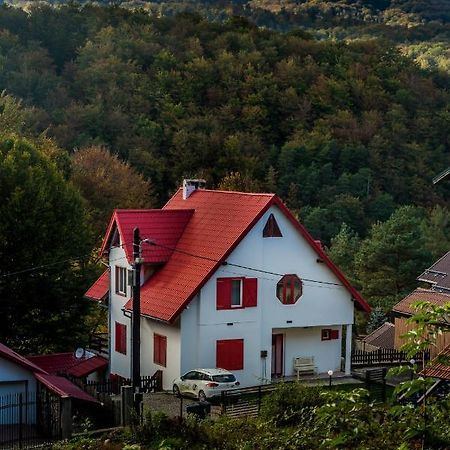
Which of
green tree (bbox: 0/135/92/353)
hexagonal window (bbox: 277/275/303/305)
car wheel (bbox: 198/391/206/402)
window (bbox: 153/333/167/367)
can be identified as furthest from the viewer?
green tree (bbox: 0/135/92/353)

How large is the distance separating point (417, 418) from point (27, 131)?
6300 centimetres

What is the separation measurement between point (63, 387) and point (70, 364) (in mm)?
6678

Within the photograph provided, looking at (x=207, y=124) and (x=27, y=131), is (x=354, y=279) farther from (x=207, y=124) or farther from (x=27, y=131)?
(x=207, y=124)

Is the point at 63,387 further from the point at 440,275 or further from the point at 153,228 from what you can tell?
the point at 440,275

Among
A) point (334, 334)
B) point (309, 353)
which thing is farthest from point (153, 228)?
point (334, 334)

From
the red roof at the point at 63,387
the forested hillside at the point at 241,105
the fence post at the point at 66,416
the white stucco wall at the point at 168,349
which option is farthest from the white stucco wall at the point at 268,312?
the forested hillside at the point at 241,105

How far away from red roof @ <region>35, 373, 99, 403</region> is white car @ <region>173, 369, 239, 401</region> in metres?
2.77

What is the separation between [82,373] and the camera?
103 feet

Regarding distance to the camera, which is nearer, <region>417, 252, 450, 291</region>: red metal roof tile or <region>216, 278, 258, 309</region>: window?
<region>216, 278, 258, 309</region>: window

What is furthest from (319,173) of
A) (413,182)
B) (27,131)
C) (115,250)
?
(115,250)

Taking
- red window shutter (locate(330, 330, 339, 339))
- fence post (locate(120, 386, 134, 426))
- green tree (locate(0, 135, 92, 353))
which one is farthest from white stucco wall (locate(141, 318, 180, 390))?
green tree (locate(0, 135, 92, 353))

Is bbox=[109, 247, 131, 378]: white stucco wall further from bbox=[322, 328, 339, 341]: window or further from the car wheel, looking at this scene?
bbox=[322, 328, 339, 341]: window

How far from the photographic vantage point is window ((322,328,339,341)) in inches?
1221

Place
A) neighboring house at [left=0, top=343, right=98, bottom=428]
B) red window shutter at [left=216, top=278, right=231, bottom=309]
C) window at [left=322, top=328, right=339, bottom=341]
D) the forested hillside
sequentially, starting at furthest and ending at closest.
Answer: the forested hillside < window at [left=322, top=328, right=339, bottom=341] < red window shutter at [left=216, top=278, right=231, bottom=309] < neighboring house at [left=0, top=343, right=98, bottom=428]
